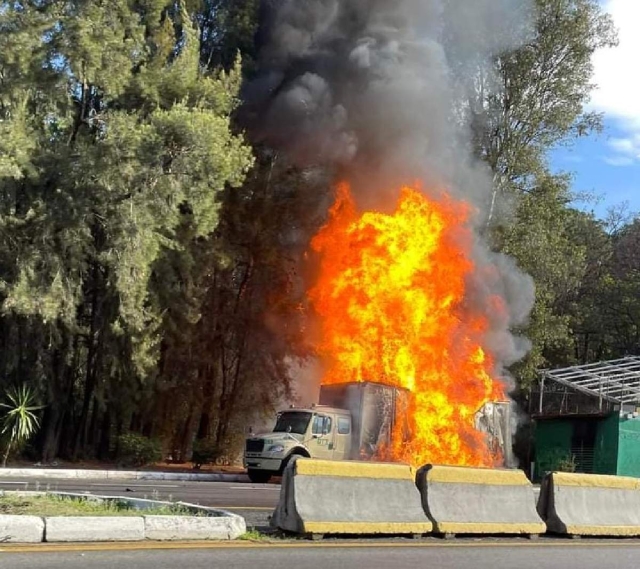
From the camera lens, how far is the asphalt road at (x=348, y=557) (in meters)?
6.44

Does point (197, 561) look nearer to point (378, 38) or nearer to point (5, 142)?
point (5, 142)

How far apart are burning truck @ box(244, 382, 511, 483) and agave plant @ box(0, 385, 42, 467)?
549cm

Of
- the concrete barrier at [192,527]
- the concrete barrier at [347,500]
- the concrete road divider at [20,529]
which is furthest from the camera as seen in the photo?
the concrete barrier at [347,500]

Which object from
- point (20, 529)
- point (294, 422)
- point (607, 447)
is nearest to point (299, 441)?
point (294, 422)

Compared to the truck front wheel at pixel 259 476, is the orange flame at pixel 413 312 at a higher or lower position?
higher

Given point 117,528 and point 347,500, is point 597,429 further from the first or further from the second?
point 117,528

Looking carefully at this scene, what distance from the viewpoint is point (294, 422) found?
19.7m

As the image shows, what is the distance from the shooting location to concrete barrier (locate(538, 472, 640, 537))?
10.2 m

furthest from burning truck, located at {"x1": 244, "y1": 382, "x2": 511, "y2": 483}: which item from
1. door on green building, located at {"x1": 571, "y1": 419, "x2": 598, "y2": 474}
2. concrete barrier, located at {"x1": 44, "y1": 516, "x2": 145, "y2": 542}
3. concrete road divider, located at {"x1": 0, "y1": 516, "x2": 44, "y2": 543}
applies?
concrete road divider, located at {"x1": 0, "y1": 516, "x2": 44, "y2": 543}

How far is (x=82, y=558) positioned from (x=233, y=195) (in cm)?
2116

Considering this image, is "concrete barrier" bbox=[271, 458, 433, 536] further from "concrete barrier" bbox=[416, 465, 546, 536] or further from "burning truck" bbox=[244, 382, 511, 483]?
"burning truck" bbox=[244, 382, 511, 483]

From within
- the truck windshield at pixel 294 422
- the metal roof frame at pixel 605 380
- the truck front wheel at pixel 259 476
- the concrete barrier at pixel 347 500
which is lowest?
the truck front wheel at pixel 259 476

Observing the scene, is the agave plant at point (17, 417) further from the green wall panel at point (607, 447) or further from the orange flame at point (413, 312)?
the green wall panel at point (607, 447)

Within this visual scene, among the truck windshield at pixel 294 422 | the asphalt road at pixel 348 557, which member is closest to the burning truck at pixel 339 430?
the truck windshield at pixel 294 422
